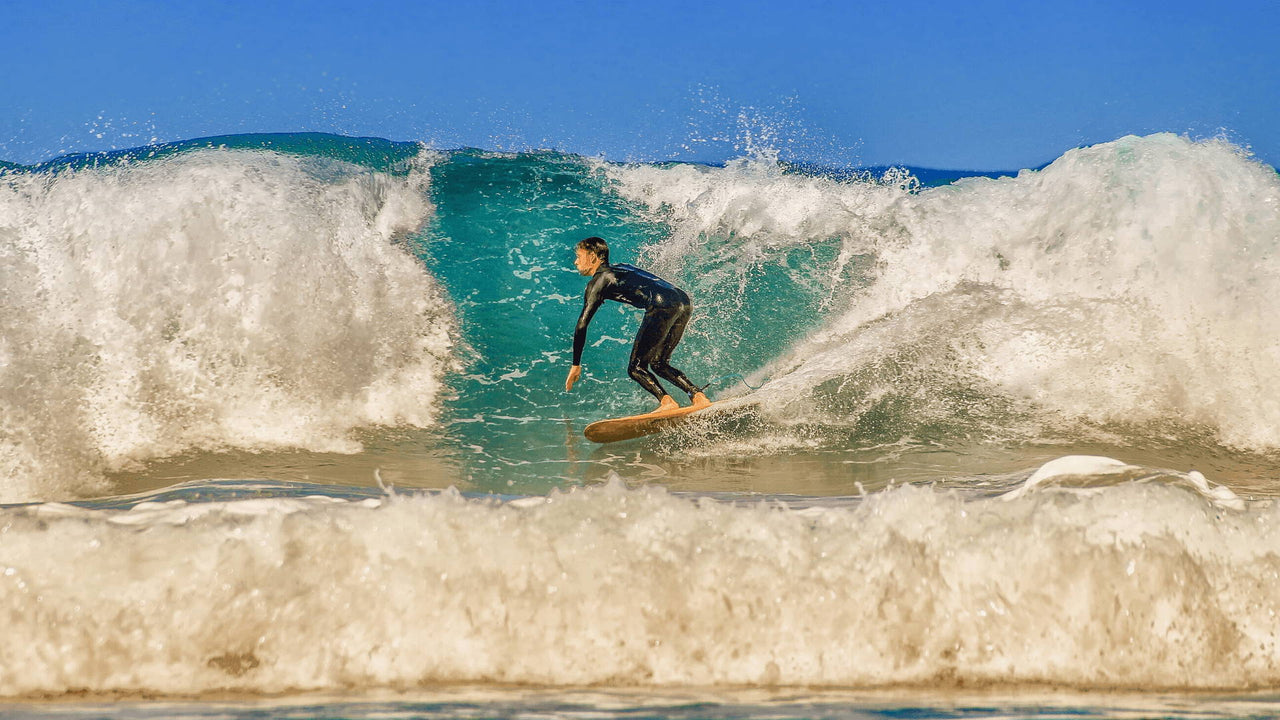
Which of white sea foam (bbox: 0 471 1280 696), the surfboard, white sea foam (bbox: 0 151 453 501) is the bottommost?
white sea foam (bbox: 0 471 1280 696)

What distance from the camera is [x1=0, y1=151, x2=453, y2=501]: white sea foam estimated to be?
223 inches

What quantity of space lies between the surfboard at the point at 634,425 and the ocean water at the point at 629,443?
4.9 inches

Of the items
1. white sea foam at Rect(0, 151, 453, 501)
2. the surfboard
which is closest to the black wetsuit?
the surfboard

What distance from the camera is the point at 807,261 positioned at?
841 centimetres

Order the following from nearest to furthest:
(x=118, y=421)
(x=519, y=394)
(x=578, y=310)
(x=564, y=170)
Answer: (x=118, y=421) → (x=519, y=394) → (x=578, y=310) → (x=564, y=170)

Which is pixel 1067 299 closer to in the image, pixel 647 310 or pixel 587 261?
pixel 647 310

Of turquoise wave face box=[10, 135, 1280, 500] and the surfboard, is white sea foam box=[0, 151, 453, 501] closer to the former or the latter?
turquoise wave face box=[10, 135, 1280, 500]

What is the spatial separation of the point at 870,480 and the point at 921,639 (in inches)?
95.0

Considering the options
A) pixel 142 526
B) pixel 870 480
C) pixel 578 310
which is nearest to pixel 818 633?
pixel 142 526

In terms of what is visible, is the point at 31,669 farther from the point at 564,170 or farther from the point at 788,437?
the point at 564,170

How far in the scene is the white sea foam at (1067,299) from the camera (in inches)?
241

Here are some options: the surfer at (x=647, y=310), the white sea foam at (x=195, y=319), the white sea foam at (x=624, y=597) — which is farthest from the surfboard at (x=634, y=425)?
the white sea foam at (x=624, y=597)

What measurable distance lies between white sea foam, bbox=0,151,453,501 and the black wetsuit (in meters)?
1.66

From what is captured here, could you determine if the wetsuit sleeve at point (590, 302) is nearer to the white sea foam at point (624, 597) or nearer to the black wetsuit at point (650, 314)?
the black wetsuit at point (650, 314)
